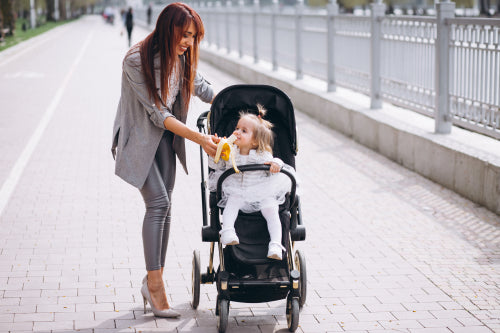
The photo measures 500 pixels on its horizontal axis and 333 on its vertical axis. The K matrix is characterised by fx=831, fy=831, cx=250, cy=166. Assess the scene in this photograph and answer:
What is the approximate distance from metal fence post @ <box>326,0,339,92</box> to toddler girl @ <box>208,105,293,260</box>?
966 centimetres

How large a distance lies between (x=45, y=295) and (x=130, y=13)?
122 feet

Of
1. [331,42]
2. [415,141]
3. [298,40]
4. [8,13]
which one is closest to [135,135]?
[415,141]

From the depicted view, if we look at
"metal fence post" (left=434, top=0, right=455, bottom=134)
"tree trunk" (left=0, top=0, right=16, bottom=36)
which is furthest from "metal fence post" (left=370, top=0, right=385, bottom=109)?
"tree trunk" (left=0, top=0, right=16, bottom=36)

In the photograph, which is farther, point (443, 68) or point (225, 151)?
point (443, 68)

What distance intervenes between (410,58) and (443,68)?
1.24 meters

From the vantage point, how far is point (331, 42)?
47.2 feet

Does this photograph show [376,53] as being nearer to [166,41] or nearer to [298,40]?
[298,40]

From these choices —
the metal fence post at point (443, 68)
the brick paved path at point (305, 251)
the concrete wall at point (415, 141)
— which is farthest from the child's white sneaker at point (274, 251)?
the metal fence post at point (443, 68)

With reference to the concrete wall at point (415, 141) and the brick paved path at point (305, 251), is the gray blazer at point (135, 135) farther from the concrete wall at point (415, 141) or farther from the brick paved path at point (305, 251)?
the concrete wall at point (415, 141)

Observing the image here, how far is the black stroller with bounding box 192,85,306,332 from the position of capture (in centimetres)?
478

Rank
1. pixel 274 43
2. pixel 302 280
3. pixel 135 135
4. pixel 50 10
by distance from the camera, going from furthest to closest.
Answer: pixel 50 10 → pixel 274 43 → pixel 302 280 → pixel 135 135

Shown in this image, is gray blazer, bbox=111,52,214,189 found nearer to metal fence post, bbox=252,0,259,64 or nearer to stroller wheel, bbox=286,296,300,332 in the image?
stroller wheel, bbox=286,296,300,332

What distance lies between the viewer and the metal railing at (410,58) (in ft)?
28.3

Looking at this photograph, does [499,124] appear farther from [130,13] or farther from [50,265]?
[130,13]
